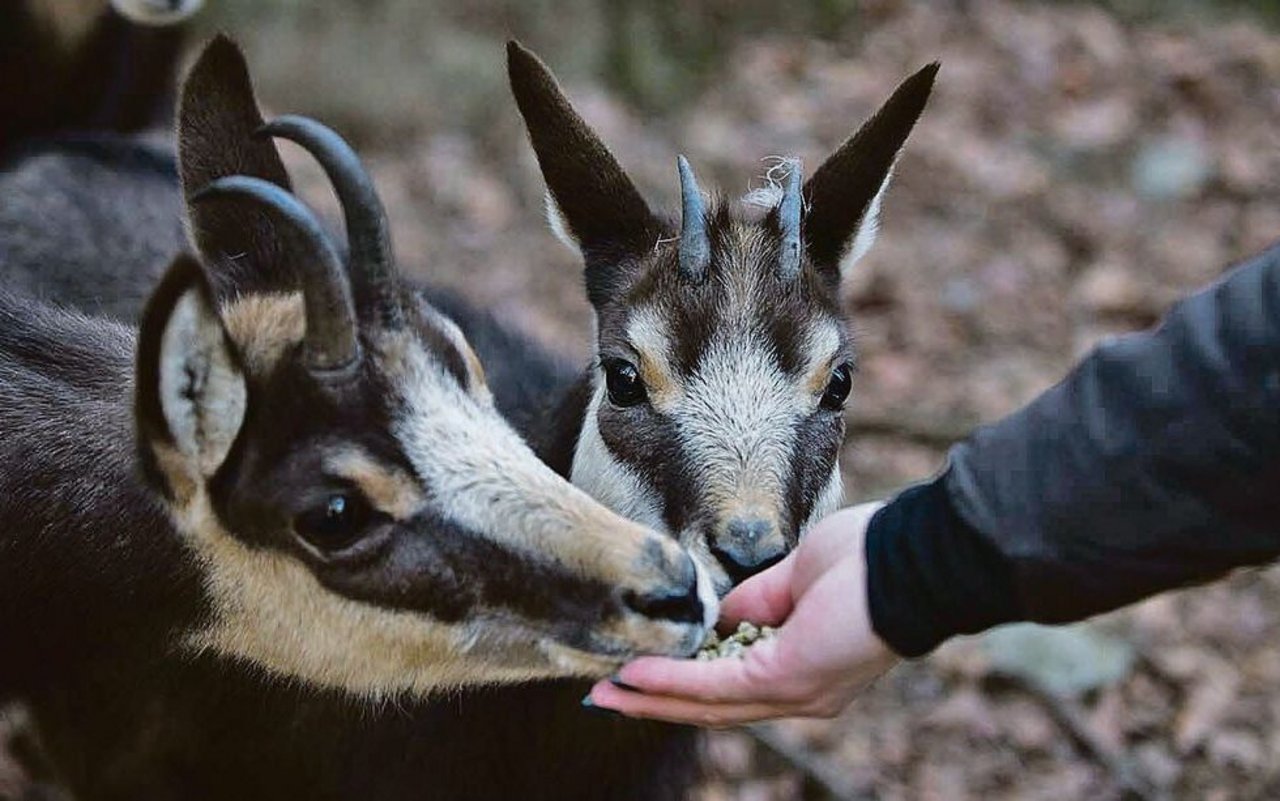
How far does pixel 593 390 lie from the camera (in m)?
5.36

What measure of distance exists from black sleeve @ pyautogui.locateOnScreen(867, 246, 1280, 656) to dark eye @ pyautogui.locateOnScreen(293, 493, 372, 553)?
131cm

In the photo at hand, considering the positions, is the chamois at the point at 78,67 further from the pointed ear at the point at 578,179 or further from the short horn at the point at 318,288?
the short horn at the point at 318,288

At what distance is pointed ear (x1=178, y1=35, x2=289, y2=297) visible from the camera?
493cm

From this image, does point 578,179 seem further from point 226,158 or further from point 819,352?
point 226,158

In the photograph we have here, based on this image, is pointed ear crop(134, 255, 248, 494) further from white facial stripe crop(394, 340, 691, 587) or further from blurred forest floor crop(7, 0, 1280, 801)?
blurred forest floor crop(7, 0, 1280, 801)

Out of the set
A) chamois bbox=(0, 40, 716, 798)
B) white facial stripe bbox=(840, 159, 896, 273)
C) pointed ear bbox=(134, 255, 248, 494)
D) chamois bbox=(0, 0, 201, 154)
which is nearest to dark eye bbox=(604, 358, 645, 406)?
chamois bbox=(0, 40, 716, 798)

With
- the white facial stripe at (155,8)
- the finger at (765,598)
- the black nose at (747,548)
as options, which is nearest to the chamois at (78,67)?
the white facial stripe at (155,8)

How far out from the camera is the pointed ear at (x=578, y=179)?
17.2 feet

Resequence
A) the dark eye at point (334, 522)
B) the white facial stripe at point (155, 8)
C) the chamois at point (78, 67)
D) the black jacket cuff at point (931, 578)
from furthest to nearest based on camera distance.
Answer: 1. the chamois at point (78, 67)
2. the white facial stripe at point (155, 8)
3. the dark eye at point (334, 522)
4. the black jacket cuff at point (931, 578)

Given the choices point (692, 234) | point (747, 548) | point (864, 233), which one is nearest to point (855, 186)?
point (864, 233)

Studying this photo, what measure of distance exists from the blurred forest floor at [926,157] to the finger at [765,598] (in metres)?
3.36

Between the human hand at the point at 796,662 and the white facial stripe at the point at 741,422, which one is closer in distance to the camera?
the human hand at the point at 796,662

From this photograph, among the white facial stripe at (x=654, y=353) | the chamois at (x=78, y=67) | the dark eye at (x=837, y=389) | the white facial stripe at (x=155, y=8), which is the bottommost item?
the chamois at (x=78, y=67)

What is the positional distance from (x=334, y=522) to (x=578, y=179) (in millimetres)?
1670
